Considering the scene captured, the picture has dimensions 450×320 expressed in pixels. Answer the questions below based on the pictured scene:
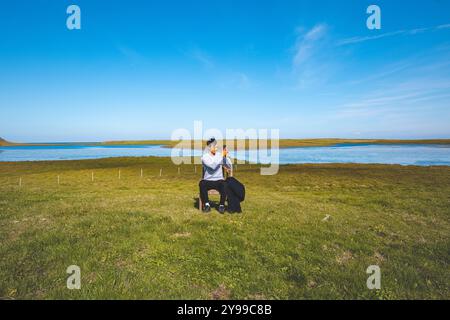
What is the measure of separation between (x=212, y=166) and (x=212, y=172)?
1.29 ft

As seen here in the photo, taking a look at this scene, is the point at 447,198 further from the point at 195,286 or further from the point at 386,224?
the point at 195,286

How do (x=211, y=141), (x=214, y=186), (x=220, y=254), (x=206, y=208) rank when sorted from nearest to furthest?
(x=220, y=254)
(x=211, y=141)
(x=214, y=186)
(x=206, y=208)

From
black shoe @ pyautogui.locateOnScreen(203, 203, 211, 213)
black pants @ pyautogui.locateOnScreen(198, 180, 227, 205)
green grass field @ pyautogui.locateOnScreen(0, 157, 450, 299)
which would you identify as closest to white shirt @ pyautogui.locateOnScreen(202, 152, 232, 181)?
black pants @ pyautogui.locateOnScreen(198, 180, 227, 205)

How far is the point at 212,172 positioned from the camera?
10.9 meters

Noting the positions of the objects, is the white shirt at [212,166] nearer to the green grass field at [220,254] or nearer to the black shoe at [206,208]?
the black shoe at [206,208]

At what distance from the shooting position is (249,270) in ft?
20.6

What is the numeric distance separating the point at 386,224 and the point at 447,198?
1076 centimetres

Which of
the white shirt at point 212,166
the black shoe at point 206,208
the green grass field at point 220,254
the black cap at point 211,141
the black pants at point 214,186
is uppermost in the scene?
the black cap at point 211,141

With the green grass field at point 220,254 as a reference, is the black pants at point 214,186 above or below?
above

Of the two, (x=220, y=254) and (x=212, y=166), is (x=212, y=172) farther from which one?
(x=220, y=254)

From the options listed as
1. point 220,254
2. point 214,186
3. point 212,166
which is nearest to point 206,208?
point 214,186

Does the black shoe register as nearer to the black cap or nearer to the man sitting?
the man sitting

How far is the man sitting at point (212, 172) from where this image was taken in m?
10.6

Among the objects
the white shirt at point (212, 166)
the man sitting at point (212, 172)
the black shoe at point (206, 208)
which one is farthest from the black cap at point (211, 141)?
the black shoe at point (206, 208)
